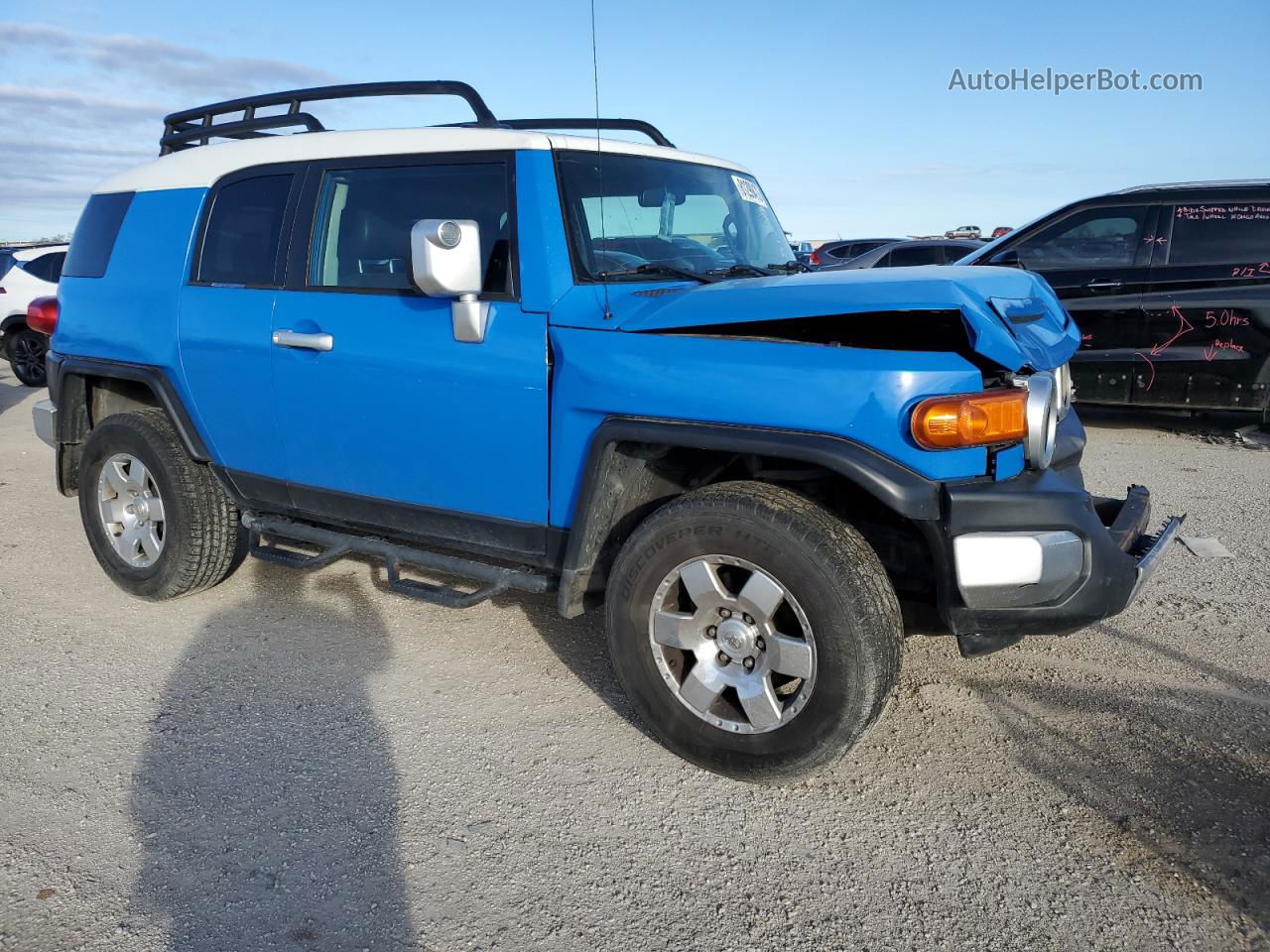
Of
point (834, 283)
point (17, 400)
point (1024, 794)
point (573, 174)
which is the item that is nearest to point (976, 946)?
point (1024, 794)

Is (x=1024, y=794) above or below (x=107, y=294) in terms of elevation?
below

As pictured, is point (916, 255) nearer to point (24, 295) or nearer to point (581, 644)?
point (581, 644)

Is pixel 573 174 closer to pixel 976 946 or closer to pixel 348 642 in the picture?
pixel 348 642

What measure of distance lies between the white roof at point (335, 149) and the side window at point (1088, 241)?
433 cm

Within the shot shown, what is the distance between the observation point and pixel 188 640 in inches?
161

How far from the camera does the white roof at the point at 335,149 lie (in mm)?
3389

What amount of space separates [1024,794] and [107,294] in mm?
4328

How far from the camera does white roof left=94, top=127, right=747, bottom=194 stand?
339 cm

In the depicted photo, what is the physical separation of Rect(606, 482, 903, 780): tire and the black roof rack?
5.65 ft

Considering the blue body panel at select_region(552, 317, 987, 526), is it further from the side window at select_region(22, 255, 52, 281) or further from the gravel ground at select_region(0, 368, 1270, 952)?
the side window at select_region(22, 255, 52, 281)

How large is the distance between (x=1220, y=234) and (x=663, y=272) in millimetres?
5793

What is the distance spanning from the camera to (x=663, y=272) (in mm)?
3434

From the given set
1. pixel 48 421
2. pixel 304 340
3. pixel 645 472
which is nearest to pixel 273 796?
pixel 645 472

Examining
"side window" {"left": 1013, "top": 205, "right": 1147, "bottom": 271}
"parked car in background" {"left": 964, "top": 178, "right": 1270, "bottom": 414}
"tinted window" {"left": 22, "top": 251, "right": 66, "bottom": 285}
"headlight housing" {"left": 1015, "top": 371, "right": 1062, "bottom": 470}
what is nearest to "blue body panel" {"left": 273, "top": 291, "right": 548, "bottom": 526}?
"headlight housing" {"left": 1015, "top": 371, "right": 1062, "bottom": 470}
